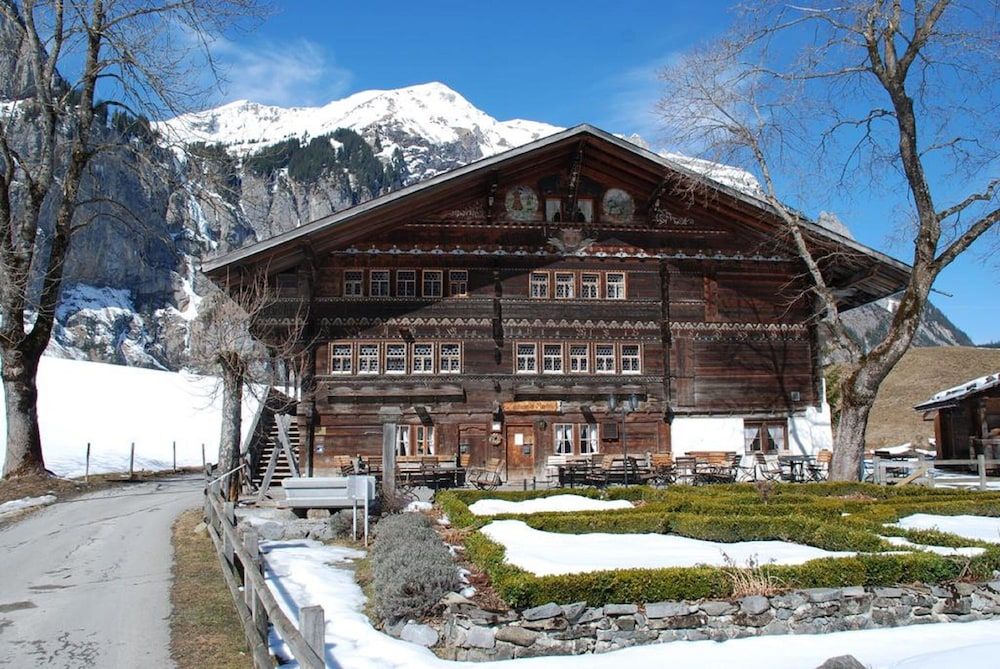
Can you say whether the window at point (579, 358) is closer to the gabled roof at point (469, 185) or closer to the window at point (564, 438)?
the window at point (564, 438)

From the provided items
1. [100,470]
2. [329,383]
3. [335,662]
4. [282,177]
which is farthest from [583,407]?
[282,177]

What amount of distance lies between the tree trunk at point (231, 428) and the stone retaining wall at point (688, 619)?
39.0ft

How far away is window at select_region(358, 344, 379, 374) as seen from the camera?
88.1 feet

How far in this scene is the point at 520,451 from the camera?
89.7ft

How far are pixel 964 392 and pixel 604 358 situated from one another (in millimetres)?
17842

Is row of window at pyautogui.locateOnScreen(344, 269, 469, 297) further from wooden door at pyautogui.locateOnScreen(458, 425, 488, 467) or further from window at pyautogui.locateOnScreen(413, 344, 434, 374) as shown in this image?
wooden door at pyautogui.locateOnScreen(458, 425, 488, 467)

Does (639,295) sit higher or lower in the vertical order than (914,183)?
lower

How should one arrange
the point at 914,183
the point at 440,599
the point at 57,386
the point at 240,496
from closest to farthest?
the point at 440,599, the point at 240,496, the point at 914,183, the point at 57,386

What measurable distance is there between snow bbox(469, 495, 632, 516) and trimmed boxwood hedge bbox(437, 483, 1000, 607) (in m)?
0.37

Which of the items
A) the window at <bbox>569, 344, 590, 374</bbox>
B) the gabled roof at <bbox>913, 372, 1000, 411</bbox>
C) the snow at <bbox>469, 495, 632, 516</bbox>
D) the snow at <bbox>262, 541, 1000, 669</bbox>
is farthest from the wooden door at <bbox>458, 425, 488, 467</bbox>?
the gabled roof at <bbox>913, 372, 1000, 411</bbox>

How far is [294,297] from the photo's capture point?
26.6 metres

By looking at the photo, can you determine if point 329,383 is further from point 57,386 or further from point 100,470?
point 57,386

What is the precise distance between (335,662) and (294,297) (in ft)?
62.6

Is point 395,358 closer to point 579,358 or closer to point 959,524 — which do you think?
point 579,358
